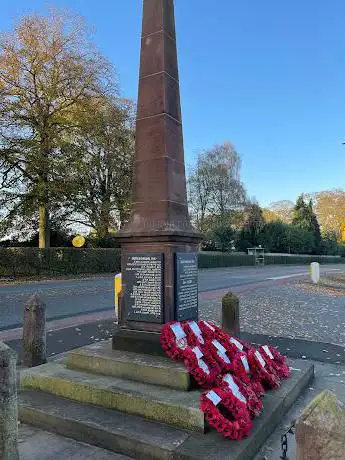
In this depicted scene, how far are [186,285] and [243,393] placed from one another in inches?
69.7

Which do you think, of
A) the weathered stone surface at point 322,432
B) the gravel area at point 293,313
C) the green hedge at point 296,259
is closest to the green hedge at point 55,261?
the gravel area at point 293,313

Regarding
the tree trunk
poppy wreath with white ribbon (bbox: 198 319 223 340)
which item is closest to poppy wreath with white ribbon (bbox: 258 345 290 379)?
poppy wreath with white ribbon (bbox: 198 319 223 340)

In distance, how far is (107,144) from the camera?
28734 mm

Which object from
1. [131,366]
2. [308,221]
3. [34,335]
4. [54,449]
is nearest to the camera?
[54,449]

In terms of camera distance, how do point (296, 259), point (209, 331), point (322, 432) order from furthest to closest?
point (296, 259) < point (209, 331) < point (322, 432)

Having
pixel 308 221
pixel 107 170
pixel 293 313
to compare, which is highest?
pixel 107 170

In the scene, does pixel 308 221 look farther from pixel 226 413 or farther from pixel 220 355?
pixel 226 413

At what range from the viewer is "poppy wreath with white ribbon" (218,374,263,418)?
12.1 feet

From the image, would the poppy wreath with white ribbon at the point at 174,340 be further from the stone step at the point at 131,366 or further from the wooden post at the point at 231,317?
the wooden post at the point at 231,317

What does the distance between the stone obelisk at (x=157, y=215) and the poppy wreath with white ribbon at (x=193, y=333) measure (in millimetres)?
271

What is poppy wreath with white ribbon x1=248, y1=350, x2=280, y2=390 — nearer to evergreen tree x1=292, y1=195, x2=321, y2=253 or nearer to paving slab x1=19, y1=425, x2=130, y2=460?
paving slab x1=19, y1=425, x2=130, y2=460

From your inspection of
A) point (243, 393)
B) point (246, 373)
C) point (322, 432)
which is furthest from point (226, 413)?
point (322, 432)

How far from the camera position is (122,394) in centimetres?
395

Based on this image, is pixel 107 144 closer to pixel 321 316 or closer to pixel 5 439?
pixel 321 316
